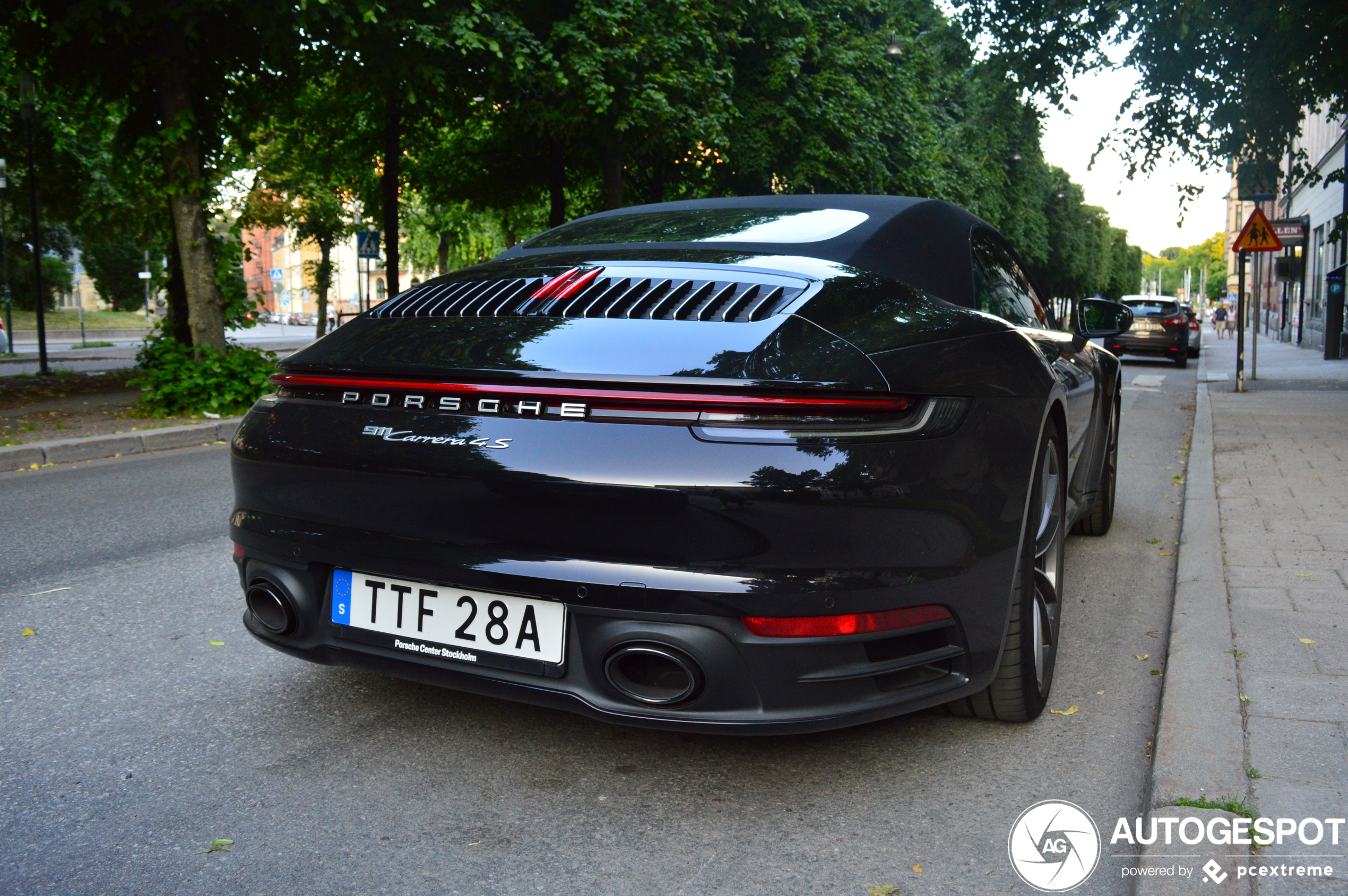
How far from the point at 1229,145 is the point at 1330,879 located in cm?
1448

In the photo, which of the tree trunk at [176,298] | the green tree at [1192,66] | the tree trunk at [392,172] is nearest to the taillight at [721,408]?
the green tree at [1192,66]

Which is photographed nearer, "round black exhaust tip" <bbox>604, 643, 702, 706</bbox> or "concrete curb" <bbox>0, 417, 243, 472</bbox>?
"round black exhaust tip" <bbox>604, 643, 702, 706</bbox>

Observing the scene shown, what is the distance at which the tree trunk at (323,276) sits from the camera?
33.9 meters

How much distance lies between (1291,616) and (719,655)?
278 centimetres

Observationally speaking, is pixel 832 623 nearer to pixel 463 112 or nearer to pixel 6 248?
pixel 463 112

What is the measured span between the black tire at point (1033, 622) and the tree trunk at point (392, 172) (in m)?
16.8

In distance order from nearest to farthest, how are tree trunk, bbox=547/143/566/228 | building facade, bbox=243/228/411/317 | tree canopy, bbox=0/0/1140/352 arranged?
tree canopy, bbox=0/0/1140/352 < tree trunk, bbox=547/143/566/228 < building facade, bbox=243/228/411/317

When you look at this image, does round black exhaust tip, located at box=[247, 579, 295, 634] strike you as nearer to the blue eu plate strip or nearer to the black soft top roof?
the blue eu plate strip

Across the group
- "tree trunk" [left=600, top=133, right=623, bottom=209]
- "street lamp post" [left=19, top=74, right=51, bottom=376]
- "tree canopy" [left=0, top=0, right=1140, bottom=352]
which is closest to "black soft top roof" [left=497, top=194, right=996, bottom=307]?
"tree canopy" [left=0, top=0, right=1140, bottom=352]

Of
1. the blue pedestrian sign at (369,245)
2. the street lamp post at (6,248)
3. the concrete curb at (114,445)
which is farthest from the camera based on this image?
the blue pedestrian sign at (369,245)

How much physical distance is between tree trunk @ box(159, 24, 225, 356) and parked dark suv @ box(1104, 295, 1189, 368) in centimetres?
1884

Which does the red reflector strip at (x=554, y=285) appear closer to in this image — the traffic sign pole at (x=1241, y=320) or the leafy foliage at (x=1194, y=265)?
the traffic sign pole at (x=1241, y=320)

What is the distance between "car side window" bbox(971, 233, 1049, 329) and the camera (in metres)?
3.47

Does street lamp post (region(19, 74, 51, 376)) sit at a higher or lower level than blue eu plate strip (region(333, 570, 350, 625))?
higher
